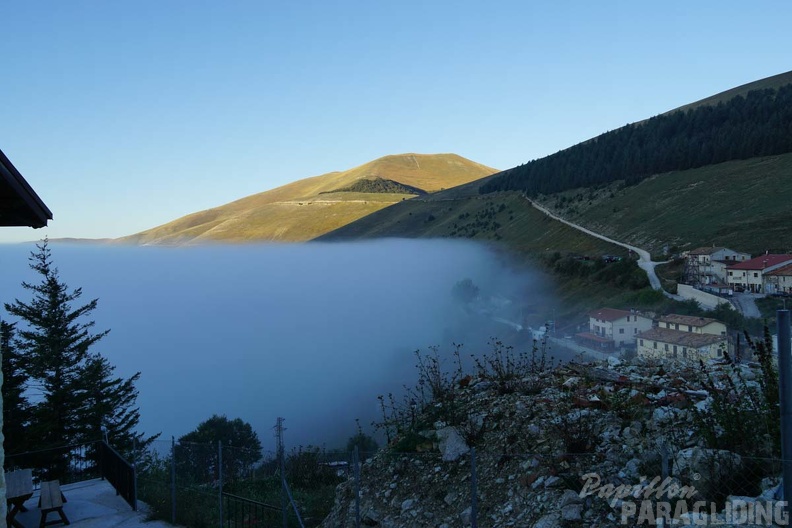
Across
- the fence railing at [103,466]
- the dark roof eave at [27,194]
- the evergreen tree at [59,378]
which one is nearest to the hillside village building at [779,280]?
the evergreen tree at [59,378]

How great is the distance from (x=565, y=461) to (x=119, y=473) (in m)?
9.13

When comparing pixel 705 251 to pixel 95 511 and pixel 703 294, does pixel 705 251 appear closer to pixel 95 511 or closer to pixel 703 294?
pixel 703 294

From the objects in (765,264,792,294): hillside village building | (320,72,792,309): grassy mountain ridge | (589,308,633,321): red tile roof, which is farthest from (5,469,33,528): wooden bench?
(320,72,792,309): grassy mountain ridge

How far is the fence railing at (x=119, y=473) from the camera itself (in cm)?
1025

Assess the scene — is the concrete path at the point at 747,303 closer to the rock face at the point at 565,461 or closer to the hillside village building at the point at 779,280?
the hillside village building at the point at 779,280

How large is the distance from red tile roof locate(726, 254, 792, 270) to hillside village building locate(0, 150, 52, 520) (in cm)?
5858

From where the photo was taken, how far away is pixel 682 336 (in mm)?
33938

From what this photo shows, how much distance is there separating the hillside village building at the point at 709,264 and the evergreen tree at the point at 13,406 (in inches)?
2164

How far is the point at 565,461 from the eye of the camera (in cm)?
691

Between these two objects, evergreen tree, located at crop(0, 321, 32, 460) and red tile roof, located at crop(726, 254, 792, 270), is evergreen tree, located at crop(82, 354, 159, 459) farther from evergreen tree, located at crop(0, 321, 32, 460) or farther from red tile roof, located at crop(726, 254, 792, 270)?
red tile roof, located at crop(726, 254, 792, 270)

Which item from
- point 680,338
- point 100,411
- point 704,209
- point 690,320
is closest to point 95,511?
point 100,411

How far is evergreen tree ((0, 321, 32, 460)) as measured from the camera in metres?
18.8

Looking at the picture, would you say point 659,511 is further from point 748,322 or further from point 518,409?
point 748,322

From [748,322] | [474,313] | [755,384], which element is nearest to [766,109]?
[474,313]
